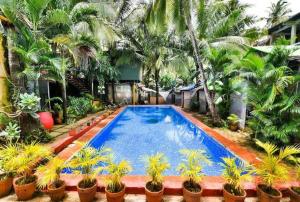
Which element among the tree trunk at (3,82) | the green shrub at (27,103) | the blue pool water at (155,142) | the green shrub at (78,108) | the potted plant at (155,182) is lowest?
the blue pool water at (155,142)

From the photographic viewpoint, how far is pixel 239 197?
2.94m

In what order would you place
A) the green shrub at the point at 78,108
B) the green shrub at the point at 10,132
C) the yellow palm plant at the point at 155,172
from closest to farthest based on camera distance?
the yellow palm plant at the point at 155,172 → the green shrub at the point at 10,132 → the green shrub at the point at 78,108

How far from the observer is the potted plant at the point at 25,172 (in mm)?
3229

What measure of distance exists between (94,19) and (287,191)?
364 inches

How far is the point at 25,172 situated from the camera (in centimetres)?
338

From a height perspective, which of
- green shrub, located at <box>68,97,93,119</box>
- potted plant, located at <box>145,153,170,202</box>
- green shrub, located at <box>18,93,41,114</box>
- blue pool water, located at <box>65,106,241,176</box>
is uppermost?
green shrub, located at <box>18,93,41,114</box>

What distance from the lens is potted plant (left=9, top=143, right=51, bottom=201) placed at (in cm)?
323

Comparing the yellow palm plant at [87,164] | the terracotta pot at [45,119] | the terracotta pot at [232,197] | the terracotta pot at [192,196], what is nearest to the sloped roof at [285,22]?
the terracotta pot at [232,197]

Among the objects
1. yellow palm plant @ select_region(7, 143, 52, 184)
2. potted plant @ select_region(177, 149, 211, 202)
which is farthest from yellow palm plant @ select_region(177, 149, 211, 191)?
yellow palm plant @ select_region(7, 143, 52, 184)

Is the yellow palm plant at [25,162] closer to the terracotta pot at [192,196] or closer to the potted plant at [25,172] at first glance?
the potted plant at [25,172]

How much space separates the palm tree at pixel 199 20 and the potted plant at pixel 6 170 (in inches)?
291

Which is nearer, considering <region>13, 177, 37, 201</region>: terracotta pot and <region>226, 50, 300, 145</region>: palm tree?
<region>13, 177, 37, 201</region>: terracotta pot

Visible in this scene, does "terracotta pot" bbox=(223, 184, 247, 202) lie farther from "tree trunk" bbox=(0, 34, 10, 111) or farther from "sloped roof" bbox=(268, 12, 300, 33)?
"sloped roof" bbox=(268, 12, 300, 33)

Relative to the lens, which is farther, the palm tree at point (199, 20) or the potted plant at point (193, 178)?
the palm tree at point (199, 20)
